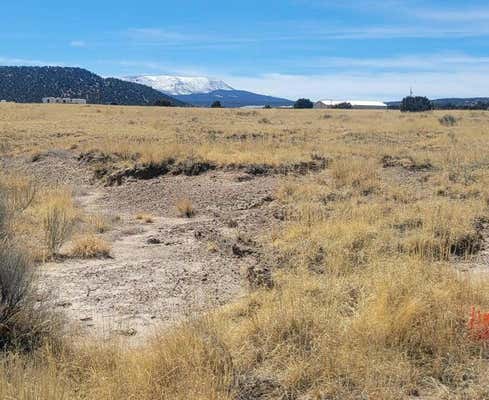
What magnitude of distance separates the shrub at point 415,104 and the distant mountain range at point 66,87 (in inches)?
2676

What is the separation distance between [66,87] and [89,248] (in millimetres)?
160679

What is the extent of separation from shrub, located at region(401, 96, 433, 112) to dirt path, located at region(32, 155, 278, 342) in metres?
59.8

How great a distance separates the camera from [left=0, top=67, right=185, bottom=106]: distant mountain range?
444 feet

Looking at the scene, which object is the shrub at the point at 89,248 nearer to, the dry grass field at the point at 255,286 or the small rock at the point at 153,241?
the dry grass field at the point at 255,286

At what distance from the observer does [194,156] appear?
16.6 metres

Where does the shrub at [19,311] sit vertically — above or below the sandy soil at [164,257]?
above

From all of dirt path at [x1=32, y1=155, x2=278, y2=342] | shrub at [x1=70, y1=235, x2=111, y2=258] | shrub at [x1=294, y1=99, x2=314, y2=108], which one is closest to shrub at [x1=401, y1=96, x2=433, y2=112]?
shrub at [x1=294, y1=99, x2=314, y2=108]

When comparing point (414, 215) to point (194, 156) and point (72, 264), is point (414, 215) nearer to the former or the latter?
point (72, 264)

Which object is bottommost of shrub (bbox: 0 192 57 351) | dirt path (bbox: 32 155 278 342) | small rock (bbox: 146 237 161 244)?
small rock (bbox: 146 237 161 244)

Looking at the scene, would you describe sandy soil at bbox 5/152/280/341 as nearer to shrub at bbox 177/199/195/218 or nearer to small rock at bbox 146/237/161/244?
small rock at bbox 146/237/161/244

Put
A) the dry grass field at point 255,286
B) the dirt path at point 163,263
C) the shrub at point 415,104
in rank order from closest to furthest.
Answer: the dry grass field at point 255,286
the dirt path at point 163,263
the shrub at point 415,104

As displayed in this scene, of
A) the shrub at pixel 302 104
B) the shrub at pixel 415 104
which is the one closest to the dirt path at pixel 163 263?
the shrub at pixel 415 104

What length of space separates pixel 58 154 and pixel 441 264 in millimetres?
17088

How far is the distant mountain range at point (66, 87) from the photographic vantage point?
135m
